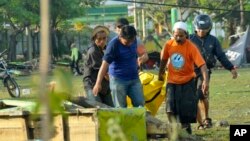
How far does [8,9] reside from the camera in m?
52.2

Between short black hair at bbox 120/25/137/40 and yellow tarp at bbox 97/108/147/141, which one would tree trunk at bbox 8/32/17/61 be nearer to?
short black hair at bbox 120/25/137/40

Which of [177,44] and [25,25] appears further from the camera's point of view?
[25,25]

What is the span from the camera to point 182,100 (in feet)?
32.5

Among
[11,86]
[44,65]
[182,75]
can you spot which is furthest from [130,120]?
[11,86]

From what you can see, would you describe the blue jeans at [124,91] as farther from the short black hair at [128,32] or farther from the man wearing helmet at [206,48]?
the man wearing helmet at [206,48]

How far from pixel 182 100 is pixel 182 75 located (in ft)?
0.97

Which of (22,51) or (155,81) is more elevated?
(155,81)

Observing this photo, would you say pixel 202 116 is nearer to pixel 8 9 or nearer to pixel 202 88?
pixel 202 88

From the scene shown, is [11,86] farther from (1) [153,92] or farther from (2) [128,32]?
Answer: (2) [128,32]

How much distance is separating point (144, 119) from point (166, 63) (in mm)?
2452

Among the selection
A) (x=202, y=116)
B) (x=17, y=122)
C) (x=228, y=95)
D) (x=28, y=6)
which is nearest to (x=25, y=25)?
(x=28, y=6)

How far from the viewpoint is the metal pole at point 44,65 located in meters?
1.76

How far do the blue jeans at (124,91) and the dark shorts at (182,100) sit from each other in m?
0.47

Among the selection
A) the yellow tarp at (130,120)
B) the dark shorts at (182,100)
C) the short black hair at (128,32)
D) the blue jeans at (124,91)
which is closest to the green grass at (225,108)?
the dark shorts at (182,100)
